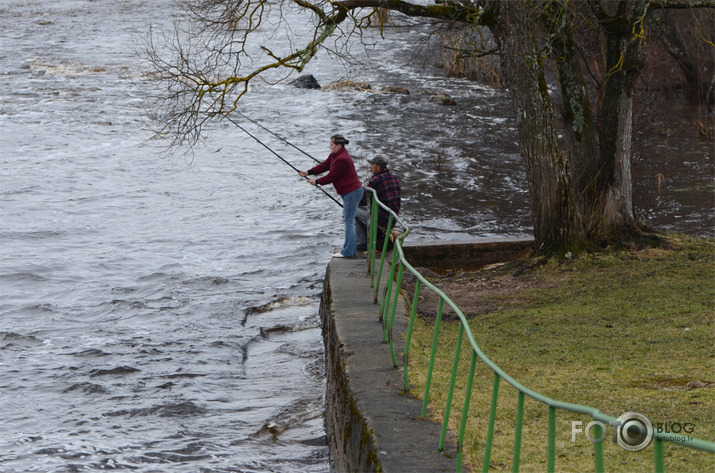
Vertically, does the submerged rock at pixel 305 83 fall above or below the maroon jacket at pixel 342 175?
above

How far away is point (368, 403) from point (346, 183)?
5.67 m

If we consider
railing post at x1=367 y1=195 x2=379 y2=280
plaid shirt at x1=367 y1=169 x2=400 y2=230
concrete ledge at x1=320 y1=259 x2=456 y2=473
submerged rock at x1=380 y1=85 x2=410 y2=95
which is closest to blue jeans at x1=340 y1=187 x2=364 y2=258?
plaid shirt at x1=367 y1=169 x2=400 y2=230

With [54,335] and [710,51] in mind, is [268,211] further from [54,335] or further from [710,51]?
[710,51]

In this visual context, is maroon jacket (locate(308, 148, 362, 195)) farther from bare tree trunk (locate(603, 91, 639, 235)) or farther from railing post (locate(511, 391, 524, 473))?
railing post (locate(511, 391, 524, 473))

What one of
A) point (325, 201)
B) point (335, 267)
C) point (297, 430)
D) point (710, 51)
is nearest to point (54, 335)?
point (335, 267)

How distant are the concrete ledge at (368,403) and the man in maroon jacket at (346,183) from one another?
167 centimetres

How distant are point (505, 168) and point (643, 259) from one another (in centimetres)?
1053

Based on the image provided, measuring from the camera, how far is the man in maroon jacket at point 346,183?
11.3m

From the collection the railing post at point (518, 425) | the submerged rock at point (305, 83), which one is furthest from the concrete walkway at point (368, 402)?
→ the submerged rock at point (305, 83)

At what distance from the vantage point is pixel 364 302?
893cm

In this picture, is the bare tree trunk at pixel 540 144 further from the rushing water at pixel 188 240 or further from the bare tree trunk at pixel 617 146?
the rushing water at pixel 188 240

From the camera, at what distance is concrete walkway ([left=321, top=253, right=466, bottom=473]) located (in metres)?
5.12

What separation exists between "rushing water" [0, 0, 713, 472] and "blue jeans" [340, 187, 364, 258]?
1.08m

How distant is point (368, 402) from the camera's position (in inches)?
237
